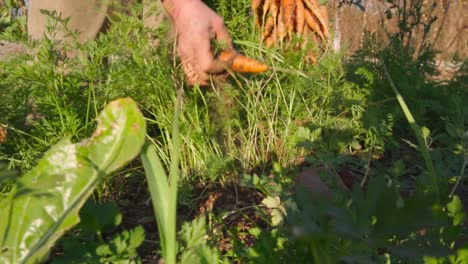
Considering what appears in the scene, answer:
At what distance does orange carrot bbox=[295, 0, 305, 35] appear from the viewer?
243 centimetres

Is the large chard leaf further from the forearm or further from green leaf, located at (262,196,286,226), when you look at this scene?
the forearm

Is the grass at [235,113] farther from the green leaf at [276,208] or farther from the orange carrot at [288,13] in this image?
the orange carrot at [288,13]

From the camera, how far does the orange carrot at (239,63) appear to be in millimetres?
1829

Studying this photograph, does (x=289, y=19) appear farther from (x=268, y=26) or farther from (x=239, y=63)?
(x=239, y=63)

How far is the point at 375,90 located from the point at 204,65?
0.76 m

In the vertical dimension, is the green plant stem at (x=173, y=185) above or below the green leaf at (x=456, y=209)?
above

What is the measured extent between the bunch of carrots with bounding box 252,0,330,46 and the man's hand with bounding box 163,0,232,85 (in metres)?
0.61

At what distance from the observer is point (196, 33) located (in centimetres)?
173

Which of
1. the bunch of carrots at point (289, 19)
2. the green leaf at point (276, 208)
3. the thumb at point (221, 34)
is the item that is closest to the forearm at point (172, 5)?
the thumb at point (221, 34)

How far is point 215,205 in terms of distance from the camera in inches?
65.8

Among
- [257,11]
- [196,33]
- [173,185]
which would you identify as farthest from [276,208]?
[257,11]

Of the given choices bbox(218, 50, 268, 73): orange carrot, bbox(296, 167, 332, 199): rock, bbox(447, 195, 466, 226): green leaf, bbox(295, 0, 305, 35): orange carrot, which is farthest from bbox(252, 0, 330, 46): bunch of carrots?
bbox(447, 195, 466, 226): green leaf

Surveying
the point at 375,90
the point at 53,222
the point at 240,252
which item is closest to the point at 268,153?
the point at 375,90

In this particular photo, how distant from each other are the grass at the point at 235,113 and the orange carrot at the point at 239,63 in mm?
45
